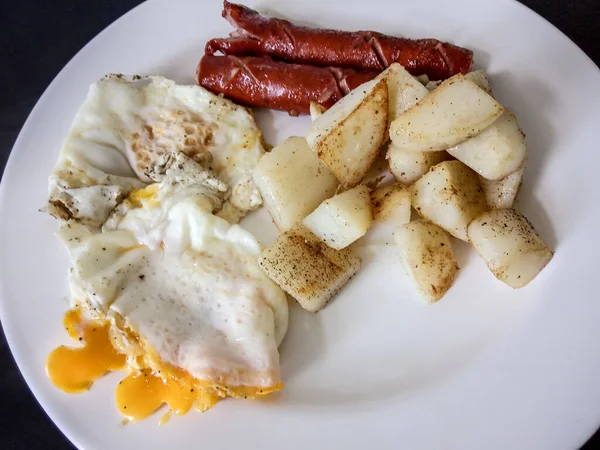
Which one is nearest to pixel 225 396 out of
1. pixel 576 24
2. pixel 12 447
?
pixel 12 447

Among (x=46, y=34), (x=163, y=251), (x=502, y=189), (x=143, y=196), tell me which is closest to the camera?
(x=502, y=189)

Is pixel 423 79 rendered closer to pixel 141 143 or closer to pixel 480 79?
pixel 480 79

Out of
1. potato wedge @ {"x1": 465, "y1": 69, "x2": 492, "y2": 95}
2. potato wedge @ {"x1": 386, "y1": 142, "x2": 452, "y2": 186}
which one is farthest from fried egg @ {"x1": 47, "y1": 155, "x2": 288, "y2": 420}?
potato wedge @ {"x1": 465, "y1": 69, "x2": 492, "y2": 95}

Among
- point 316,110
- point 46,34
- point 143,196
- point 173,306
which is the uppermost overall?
point 316,110

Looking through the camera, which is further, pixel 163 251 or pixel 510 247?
pixel 163 251

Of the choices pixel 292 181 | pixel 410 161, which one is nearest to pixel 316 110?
pixel 292 181

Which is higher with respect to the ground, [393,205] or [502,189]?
[502,189]

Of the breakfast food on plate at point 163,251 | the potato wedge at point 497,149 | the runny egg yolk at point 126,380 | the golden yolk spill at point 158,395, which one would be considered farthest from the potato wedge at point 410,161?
the golden yolk spill at point 158,395

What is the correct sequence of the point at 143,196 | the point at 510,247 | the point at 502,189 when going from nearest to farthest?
the point at 510,247
the point at 502,189
the point at 143,196
